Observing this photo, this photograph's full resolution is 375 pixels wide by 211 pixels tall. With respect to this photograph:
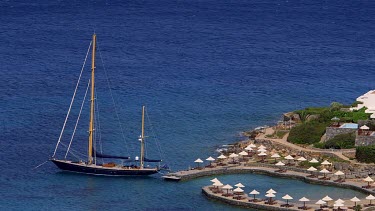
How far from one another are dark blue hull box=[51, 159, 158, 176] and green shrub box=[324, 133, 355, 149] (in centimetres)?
2184

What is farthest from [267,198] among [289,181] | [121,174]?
[121,174]

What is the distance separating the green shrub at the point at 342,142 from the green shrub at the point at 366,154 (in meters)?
4.24

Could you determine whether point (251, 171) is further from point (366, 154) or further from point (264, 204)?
point (264, 204)

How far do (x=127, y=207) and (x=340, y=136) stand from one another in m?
31.9

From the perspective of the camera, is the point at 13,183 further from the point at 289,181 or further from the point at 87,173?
the point at 289,181

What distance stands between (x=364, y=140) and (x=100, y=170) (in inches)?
1264

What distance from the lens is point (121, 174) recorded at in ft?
630

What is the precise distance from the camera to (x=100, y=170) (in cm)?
19250

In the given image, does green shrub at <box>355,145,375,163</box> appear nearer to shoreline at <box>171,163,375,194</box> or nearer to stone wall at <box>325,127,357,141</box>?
shoreline at <box>171,163,375,194</box>

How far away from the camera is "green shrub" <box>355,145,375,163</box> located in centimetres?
Answer: 18975

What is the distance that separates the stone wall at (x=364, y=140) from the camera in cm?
19362

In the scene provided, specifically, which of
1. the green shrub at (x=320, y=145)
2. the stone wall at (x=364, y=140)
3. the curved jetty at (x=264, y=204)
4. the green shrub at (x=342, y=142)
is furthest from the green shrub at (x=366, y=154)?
the curved jetty at (x=264, y=204)

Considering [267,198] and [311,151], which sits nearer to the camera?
[267,198]

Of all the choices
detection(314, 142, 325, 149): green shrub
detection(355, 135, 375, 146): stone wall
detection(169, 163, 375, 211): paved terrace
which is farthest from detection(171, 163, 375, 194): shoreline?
detection(355, 135, 375, 146): stone wall
